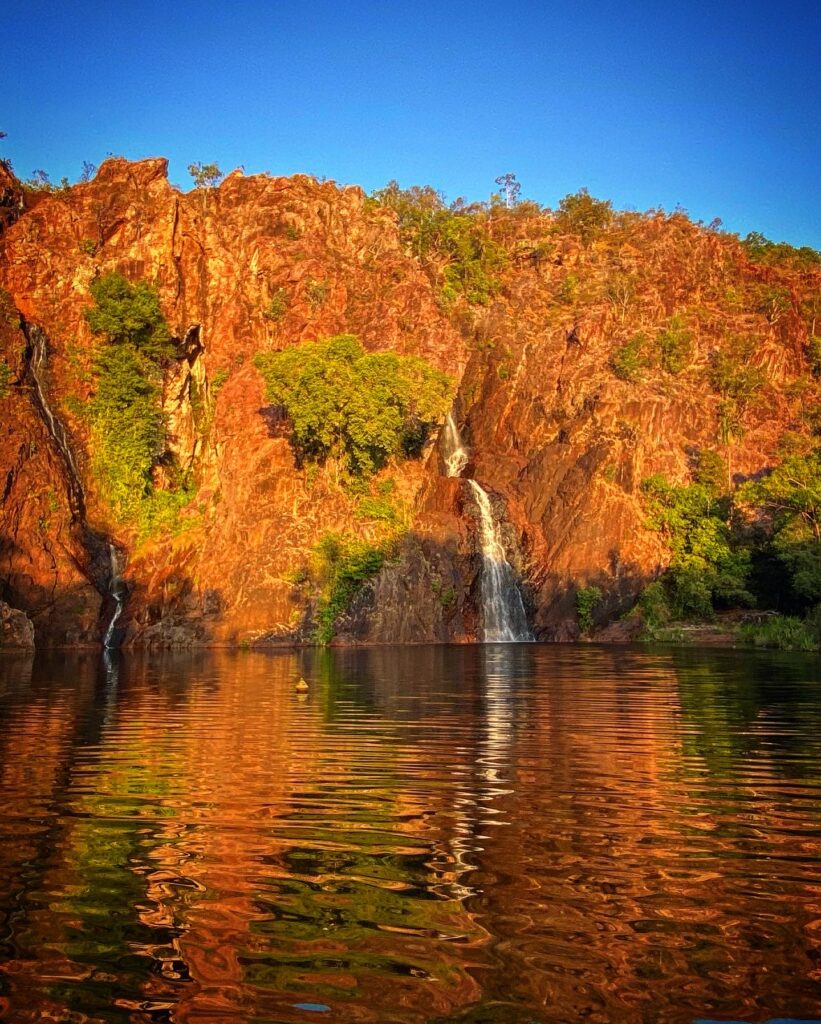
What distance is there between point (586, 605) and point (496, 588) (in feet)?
20.2

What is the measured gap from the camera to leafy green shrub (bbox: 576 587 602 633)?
6309cm

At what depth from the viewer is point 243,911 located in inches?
263

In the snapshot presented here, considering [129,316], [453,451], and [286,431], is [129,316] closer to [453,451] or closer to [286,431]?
[286,431]

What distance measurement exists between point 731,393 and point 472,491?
25687 mm

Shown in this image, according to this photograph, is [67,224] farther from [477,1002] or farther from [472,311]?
[477,1002]

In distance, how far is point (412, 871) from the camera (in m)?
7.68

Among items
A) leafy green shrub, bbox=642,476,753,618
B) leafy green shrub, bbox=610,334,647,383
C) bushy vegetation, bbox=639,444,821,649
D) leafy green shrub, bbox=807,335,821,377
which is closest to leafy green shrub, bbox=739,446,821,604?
bushy vegetation, bbox=639,444,821,649

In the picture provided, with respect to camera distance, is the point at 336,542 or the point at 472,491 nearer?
the point at 336,542

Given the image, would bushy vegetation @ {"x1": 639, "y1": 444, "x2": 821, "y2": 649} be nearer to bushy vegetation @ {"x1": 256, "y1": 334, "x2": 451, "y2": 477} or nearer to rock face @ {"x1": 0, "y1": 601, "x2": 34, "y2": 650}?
bushy vegetation @ {"x1": 256, "y1": 334, "x2": 451, "y2": 477}

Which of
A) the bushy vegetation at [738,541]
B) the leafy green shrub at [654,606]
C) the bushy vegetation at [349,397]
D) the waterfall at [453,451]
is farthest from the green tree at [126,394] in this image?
the bushy vegetation at [738,541]

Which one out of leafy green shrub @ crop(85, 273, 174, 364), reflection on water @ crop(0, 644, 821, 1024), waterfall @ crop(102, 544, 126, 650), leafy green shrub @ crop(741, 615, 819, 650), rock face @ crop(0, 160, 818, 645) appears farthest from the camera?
leafy green shrub @ crop(85, 273, 174, 364)

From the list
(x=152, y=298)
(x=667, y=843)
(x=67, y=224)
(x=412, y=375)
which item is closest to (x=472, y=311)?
(x=412, y=375)

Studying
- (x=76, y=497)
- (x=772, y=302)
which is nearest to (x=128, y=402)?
(x=76, y=497)

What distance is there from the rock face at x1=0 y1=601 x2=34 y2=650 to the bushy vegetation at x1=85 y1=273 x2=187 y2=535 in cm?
1262
